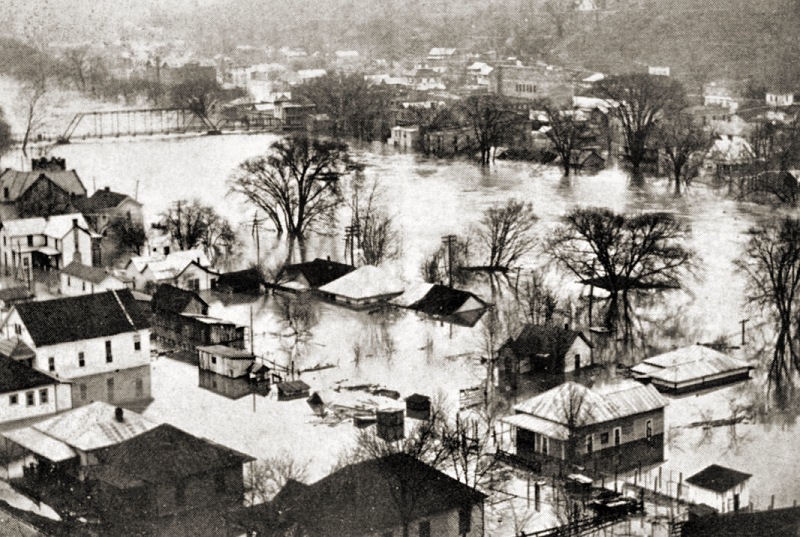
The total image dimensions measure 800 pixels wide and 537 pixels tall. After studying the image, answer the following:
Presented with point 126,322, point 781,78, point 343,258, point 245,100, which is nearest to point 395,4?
point 245,100

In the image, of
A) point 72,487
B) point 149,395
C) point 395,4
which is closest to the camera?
point 72,487

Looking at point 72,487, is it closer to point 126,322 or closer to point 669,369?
point 126,322

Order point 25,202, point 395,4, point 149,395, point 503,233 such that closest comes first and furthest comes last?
point 149,395 < point 503,233 < point 25,202 < point 395,4

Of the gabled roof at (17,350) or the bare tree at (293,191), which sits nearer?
the gabled roof at (17,350)

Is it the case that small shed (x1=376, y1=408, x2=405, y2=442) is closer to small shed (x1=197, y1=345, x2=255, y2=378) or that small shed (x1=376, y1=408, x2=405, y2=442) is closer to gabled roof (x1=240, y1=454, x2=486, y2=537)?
gabled roof (x1=240, y1=454, x2=486, y2=537)

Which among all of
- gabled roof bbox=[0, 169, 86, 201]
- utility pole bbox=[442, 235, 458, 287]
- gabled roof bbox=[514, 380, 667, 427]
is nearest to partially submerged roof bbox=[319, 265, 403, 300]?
utility pole bbox=[442, 235, 458, 287]

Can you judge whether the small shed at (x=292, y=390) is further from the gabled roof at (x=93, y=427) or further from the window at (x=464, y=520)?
the window at (x=464, y=520)

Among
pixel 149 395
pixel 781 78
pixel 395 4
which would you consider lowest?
pixel 149 395

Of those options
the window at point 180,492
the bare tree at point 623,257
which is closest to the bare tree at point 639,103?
the bare tree at point 623,257
